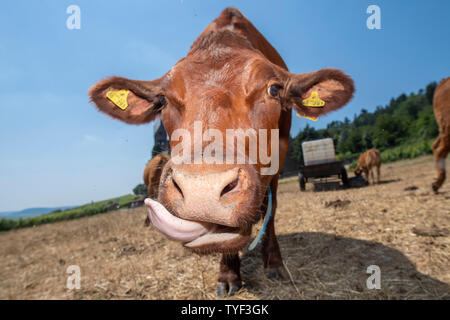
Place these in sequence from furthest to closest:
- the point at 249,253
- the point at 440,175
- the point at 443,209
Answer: the point at 440,175, the point at 443,209, the point at 249,253

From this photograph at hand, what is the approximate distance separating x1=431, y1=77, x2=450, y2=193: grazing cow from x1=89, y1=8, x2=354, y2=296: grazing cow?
192 inches

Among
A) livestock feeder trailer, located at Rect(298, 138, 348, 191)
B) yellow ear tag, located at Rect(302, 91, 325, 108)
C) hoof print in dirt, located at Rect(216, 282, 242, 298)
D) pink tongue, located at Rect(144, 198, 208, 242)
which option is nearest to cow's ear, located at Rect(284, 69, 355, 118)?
yellow ear tag, located at Rect(302, 91, 325, 108)

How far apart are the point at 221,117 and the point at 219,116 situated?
0.06 feet

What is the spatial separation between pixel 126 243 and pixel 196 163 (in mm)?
5460

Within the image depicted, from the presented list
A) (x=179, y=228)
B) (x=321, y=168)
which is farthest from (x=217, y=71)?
(x=321, y=168)

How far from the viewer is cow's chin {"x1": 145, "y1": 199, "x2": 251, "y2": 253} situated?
4.53 feet

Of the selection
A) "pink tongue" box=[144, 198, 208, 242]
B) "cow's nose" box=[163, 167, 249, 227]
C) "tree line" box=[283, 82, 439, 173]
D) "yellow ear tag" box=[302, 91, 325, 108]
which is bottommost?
"pink tongue" box=[144, 198, 208, 242]

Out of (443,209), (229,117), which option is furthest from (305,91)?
(443,209)

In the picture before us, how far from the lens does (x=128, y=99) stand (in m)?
3.12

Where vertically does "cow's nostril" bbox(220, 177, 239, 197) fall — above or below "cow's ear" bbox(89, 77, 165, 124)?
below

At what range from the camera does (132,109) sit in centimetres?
315

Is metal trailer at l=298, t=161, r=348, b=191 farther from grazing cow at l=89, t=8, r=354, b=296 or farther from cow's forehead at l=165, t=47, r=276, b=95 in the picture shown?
cow's forehead at l=165, t=47, r=276, b=95

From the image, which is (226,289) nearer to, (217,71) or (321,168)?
(217,71)
